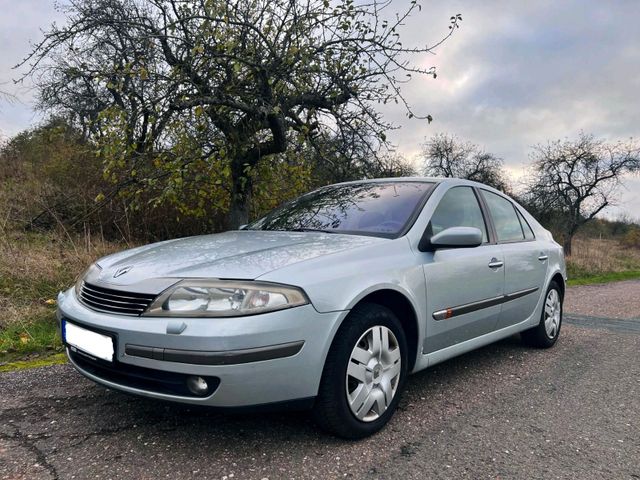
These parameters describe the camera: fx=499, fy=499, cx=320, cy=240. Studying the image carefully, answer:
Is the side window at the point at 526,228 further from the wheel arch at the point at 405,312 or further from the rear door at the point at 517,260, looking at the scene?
the wheel arch at the point at 405,312

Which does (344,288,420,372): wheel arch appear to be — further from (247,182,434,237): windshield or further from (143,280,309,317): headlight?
(143,280,309,317): headlight

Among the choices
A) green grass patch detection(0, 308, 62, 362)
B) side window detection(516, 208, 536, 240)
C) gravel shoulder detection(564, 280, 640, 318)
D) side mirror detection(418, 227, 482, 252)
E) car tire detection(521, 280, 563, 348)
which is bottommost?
gravel shoulder detection(564, 280, 640, 318)

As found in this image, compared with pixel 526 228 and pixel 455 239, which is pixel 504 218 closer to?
pixel 526 228

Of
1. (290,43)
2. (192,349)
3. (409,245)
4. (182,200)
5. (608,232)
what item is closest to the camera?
(192,349)

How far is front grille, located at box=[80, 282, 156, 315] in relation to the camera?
93.8 inches

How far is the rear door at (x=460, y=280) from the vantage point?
10.3ft

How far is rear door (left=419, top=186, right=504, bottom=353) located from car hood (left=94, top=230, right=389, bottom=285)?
19.2 inches

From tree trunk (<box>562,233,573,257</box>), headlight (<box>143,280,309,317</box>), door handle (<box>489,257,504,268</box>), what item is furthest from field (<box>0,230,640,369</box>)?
tree trunk (<box>562,233,573,257</box>)

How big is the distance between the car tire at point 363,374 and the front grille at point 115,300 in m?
0.94

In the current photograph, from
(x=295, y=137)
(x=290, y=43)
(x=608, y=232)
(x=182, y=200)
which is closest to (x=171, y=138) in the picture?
(x=182, y=200)

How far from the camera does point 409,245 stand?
3.09 m

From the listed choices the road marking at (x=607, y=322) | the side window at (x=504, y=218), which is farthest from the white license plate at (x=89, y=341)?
the road marking at (x=607, y=322)

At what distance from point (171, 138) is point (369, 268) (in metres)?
5.65

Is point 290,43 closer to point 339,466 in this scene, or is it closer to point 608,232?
point 339,466
